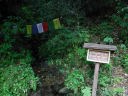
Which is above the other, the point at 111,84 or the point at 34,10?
the point at 34,10

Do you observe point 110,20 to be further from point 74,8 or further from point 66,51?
point 66,51

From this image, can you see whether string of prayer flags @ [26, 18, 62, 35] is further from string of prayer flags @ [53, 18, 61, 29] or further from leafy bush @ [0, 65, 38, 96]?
leafy bush @ [0, 65, 38, 96]

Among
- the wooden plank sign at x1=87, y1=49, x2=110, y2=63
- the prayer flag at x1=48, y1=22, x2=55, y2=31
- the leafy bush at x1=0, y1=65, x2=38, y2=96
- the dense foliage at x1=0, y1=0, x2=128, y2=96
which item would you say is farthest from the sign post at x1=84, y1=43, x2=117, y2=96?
the prayer flag at x1=48, y1=22, x2=55, y2=31

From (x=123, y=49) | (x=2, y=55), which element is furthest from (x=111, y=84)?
(x=2, y=55)

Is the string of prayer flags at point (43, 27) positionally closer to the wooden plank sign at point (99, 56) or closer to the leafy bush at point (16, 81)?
the leafy bush at point (16, 81)

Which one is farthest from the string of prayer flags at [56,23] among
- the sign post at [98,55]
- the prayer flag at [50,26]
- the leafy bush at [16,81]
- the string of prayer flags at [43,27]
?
the sign post at [98,55]

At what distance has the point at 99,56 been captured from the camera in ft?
19.1

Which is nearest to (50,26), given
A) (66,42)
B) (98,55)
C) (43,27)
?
(43,27)

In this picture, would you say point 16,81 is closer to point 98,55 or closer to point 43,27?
point 98,55

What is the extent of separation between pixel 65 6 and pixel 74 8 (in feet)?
1.18

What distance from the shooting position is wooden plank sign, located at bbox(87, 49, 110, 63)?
5.76 m

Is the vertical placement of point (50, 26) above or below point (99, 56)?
above

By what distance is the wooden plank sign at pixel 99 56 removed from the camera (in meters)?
5.76

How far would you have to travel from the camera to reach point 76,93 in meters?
5.99
